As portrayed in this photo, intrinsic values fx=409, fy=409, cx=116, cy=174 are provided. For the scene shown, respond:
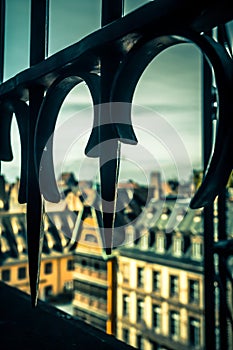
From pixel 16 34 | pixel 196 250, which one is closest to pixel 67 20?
pixel 16 34

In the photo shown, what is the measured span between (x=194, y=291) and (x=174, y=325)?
982mm

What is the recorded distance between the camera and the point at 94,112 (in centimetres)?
23

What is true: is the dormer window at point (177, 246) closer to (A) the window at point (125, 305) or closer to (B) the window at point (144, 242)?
(B) the window at point (144, 242)

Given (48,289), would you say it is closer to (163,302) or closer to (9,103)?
(163,302)

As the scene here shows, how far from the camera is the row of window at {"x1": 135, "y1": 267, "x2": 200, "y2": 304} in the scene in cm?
695

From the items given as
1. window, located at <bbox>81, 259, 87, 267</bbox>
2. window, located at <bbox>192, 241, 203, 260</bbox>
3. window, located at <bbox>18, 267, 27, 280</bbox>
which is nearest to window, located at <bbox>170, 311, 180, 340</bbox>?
window, located at <bbox>192, 241, 203, 260</bbox>

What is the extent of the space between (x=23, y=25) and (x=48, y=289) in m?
5.64

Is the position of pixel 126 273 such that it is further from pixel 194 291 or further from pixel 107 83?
pixel 107 83

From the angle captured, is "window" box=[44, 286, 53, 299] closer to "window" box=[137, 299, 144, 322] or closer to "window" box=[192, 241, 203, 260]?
"window" box=[192, 241, 203, 260]

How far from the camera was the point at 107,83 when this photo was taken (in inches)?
8.8

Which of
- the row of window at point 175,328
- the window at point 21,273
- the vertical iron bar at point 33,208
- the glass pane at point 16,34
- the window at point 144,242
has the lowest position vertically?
the row of window at point 175,328

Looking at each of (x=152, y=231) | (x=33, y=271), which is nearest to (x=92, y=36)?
(x=33, y=271)

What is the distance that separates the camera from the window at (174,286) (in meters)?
7.29

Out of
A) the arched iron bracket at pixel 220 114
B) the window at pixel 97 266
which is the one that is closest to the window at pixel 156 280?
the window at pixel 97 266
